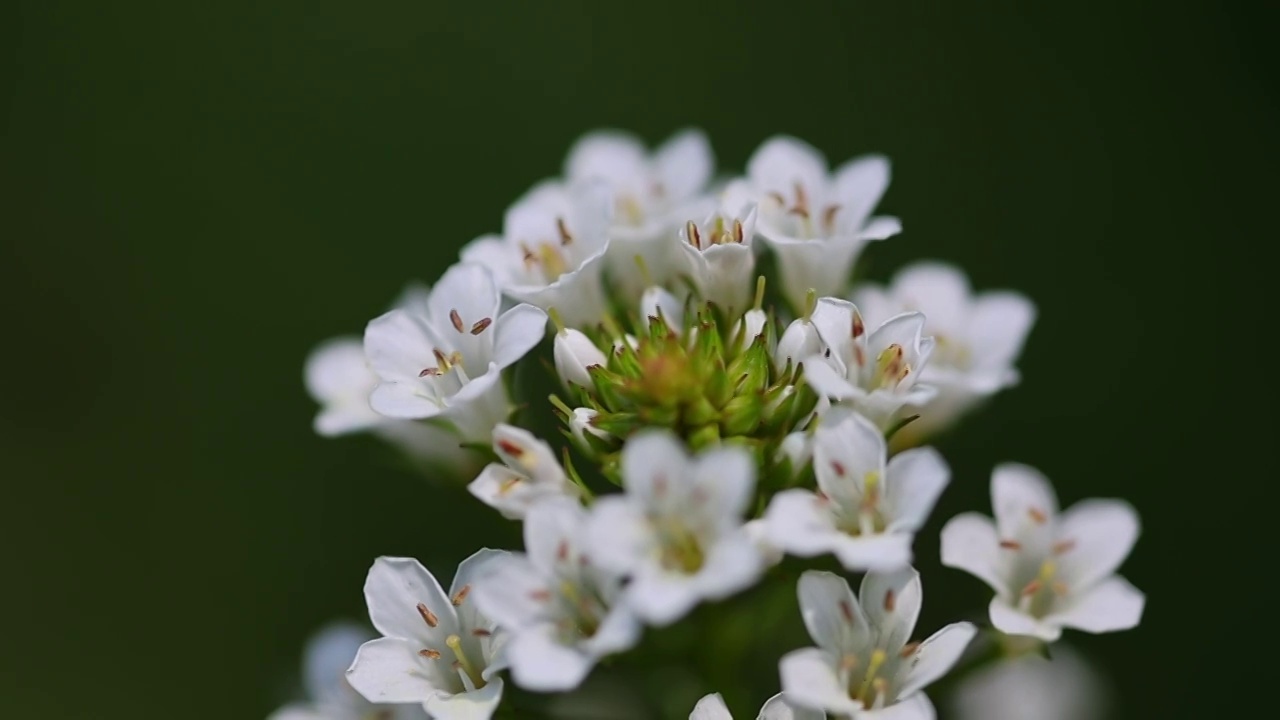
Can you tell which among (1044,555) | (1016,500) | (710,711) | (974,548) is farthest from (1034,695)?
(710,711)

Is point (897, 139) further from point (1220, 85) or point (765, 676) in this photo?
point (765, 676)

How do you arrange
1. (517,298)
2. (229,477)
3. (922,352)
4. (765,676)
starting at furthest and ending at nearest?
(229,477) < (765,676) < (517,298) < (922,352)

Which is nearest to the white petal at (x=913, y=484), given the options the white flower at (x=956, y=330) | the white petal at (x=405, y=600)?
the white flower at (x=956, y=330)

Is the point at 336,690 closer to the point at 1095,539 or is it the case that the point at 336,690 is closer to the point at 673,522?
the point at 673,522

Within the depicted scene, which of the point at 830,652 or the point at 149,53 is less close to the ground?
the point at 149,53

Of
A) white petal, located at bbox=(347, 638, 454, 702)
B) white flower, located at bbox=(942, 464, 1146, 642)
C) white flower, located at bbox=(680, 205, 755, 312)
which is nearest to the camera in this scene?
white petal, located at bbox=(347, 638, 454, 702)

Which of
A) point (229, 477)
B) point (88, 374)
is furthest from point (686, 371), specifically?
point (88, 374)

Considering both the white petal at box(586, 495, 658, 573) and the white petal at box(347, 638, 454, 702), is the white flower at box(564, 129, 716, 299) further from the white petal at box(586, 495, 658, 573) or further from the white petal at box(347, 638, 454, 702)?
the white petal at box(347, 638, 454, 702)

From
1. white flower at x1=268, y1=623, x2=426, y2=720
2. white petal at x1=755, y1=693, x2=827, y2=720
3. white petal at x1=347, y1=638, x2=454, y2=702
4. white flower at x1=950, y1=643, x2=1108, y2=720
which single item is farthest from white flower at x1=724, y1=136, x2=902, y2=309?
white flower at x1=950, y1=643, x2=1108, y2=720
